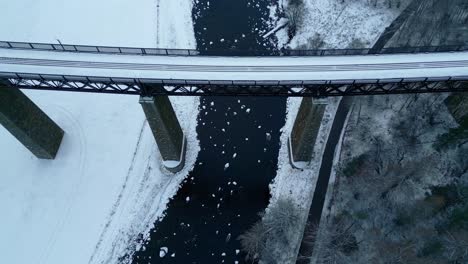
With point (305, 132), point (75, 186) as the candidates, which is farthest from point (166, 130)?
point (305, 132)

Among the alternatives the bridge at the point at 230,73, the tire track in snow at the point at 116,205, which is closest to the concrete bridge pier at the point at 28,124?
the bridge at the point at 230,73

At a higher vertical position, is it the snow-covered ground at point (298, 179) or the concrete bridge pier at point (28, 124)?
the snow-covered ground at point (298, 179)

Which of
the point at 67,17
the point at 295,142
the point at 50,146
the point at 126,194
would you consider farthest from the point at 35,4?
the point at 295,142

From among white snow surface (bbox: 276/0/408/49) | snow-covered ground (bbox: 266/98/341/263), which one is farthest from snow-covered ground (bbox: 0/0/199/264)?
white snow surface (bbox: 276/0/408/49)

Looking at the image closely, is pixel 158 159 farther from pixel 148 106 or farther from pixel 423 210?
pixel 423 210

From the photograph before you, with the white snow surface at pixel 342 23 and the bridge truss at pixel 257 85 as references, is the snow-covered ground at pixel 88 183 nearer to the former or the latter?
the bridge truss at pixel 257 85

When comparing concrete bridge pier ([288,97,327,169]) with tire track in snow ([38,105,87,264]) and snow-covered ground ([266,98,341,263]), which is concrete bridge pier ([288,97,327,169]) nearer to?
snow-covered ground ([266,98,341,263])
